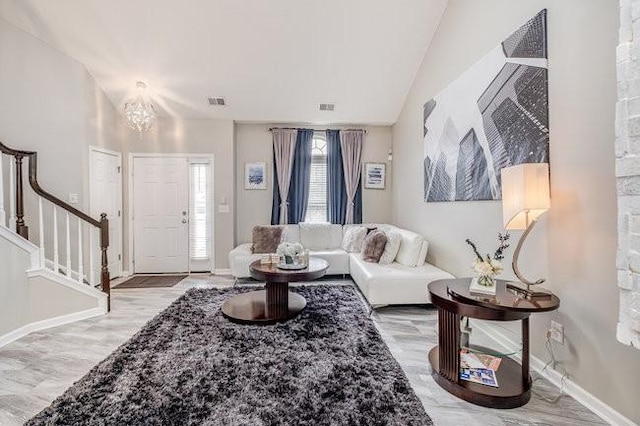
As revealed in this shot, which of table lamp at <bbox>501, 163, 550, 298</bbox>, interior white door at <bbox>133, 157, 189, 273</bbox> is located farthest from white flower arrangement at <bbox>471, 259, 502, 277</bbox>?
interior white door at <bbox>133, 157, 189, 273</bbox>

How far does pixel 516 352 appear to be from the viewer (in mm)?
2320

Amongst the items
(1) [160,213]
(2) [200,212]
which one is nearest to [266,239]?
(2) [200,212]

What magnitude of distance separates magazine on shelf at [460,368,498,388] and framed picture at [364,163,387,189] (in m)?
3.83

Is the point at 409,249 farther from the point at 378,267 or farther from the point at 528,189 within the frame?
the point at 528,189

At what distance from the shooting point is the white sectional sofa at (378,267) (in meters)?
3.31

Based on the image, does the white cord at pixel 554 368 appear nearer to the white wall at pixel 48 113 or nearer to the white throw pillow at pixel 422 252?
the white throw pillow at pixel 422 252

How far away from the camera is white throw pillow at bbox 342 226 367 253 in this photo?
473 cm

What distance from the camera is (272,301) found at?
3.13m

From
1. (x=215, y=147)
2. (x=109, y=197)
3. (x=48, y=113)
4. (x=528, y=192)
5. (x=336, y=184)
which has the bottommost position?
(x=528, y=192)

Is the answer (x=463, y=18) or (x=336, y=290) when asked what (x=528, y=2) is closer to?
(x=463, y=18)

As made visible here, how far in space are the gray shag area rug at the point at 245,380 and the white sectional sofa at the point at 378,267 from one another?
458 millimetres

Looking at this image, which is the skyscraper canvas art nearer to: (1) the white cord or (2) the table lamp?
(2) the table lamp

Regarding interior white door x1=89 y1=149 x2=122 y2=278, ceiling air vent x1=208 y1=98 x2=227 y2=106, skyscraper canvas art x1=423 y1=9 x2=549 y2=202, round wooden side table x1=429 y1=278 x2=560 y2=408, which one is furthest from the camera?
ceiling air vent x1=208 y1=98 x2=227 y2=106

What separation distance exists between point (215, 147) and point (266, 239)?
1791 mm
